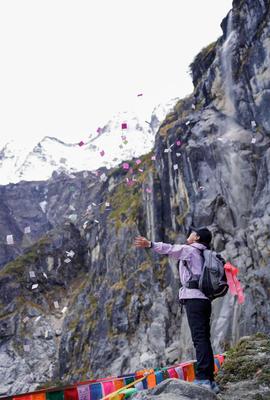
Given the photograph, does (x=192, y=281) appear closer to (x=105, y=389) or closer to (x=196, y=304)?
(x=196, y=304)

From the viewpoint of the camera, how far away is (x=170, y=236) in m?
51.2

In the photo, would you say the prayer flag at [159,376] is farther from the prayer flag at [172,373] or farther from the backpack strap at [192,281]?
the backpack strap at [192,281]

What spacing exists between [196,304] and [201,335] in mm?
487

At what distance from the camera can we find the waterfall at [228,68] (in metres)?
43.5

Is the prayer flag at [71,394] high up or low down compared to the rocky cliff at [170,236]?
down

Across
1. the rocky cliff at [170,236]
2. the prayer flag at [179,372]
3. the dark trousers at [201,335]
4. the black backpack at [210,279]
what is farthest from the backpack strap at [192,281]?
the rocky cliff at [170,236]

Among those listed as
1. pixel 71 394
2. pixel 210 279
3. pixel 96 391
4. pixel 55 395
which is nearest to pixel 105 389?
pixel 96 391

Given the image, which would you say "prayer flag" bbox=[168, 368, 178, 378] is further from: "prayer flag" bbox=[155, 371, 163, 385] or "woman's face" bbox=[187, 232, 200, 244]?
"woman's face" bbox=[187, 232, 200, 244]

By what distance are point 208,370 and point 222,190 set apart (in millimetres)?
34947

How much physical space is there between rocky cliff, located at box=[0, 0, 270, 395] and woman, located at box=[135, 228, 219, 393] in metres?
23.7

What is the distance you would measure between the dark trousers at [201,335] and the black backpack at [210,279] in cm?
21

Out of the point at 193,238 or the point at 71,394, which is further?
the point at 193,238

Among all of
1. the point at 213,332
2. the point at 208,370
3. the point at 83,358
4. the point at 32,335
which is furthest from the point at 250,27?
the point at 32,335

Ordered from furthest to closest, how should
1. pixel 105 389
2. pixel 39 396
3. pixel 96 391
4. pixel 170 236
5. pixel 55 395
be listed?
1. pixel 170 236
2. pixel 105 389
3. pixel 96 391
4. pixel 55 395
5. pixel 39 396
